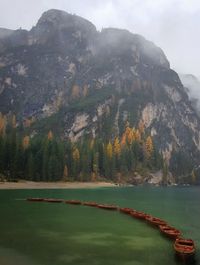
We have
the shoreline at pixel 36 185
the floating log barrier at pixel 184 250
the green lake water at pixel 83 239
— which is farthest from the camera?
the shoreline at pixel 36 185

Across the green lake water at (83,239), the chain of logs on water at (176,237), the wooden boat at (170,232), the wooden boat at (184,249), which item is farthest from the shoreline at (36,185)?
the wooden boat at (184,249)

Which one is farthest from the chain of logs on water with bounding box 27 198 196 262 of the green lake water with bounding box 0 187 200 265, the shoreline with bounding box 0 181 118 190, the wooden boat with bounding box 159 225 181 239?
the shoreline with bounding box 0 181 118 190

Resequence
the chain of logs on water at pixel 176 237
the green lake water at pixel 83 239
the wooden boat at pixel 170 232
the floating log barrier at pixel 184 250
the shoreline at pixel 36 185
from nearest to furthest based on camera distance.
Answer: the green lake water at pixel 83 239 < the floating log barrier at pixel 184 250 < the chain of logs on water at pixel 176 237 < the wooden boat at pixel 170 232 < the shoreline at pixel 36 185

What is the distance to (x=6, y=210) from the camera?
236ft

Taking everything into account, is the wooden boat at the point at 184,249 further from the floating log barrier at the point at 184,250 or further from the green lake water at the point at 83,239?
the green lake water at the point at 83,239

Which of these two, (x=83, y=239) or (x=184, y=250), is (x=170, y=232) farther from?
(x=184, y=250)

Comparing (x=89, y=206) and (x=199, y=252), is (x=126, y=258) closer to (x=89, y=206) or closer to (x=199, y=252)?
(x=199, y=252)

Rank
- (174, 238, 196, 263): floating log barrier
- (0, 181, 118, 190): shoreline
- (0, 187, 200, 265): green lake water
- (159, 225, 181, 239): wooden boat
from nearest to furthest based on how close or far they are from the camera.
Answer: (0, 187, 200, 265): green lake water → (174, 238, 196, 263): floating log barrier → (159, 225, 181, 239): wooden boat → (0, 181, 118, 190): shoreline

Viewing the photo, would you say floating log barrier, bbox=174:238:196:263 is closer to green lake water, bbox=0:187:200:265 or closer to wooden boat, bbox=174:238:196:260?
wooden boat, bbox=174:238:196:260

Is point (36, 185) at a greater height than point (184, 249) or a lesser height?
greater

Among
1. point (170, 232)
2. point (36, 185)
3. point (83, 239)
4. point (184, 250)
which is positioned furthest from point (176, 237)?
point (36, 185)

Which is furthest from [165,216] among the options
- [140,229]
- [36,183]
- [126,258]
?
[36,183]

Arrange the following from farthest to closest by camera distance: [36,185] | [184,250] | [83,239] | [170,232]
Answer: [36,185], [170,232], [83,239], [184,250]

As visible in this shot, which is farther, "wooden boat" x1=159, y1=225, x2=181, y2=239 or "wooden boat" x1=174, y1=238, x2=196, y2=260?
"wooden boat" x1=159, y1=225, x2=181, y2=239
